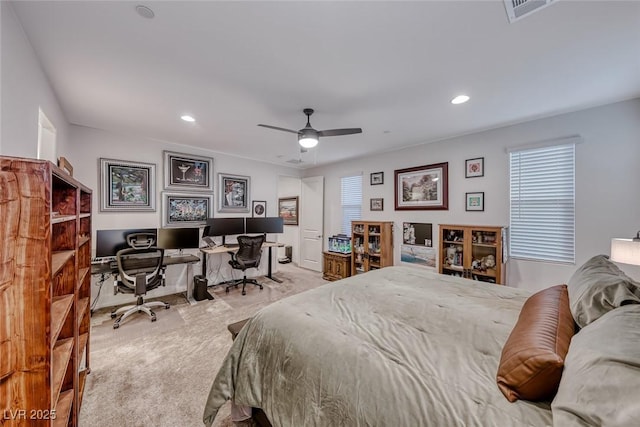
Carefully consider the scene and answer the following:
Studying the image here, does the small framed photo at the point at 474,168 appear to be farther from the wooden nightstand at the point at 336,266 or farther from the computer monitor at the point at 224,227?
the computer monitor at the point at 224,227

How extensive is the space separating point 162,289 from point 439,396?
4320mm

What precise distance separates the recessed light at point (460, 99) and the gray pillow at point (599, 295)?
1.85 meters

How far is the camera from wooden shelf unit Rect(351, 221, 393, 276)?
4.43 m

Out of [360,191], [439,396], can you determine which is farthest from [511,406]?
[360,191]

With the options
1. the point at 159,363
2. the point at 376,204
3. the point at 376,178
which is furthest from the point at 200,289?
the point at 376,178

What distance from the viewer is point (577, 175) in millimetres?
2826

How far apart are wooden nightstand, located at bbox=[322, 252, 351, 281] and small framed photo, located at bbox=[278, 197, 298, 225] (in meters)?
1.82

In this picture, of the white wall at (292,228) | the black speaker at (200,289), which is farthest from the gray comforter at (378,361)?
the white wall at (292,228)

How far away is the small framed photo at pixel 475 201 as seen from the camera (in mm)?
3523

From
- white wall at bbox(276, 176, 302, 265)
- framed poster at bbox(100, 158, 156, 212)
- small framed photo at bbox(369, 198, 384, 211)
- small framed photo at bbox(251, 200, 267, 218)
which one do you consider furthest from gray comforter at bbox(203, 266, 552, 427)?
white wall at bbox(276, 176, 302, 265)

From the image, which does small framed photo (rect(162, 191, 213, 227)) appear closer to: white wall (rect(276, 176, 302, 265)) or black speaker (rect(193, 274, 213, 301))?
black speaker (rect(193, 274, 213, 301))

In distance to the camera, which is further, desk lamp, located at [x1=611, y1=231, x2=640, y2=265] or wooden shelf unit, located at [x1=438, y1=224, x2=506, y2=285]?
wooden shelf unit, located at [x1=438, y1=224, x2=506, y2=285]

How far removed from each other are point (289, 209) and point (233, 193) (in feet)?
6.95

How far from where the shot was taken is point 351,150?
14.8 feet
